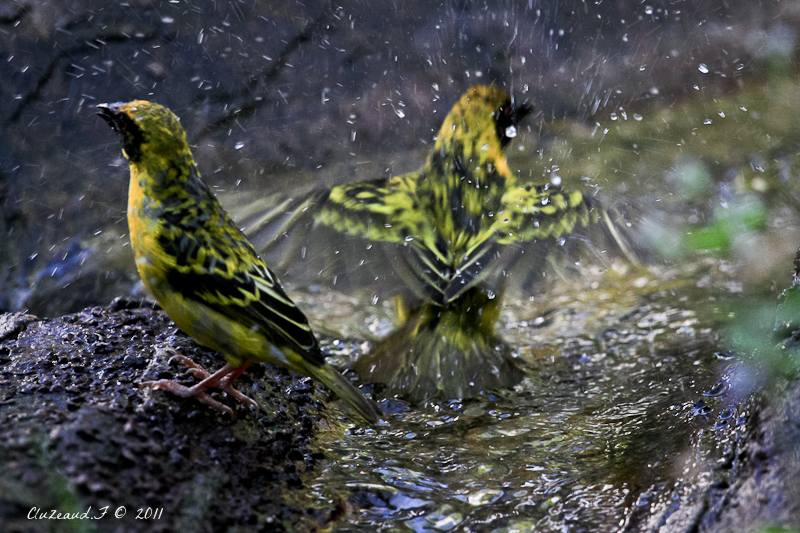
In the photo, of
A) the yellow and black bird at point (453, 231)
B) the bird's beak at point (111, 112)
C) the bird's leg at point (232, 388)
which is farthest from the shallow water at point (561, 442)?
the bird's beak at point (111, 112)

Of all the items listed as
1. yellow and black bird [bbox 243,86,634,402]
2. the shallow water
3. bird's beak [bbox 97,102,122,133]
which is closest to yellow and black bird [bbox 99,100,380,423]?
bird's beak [bbox 97,102,122,133]

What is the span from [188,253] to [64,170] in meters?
4.13

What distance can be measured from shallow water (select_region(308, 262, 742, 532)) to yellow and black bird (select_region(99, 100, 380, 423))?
1.22 ft

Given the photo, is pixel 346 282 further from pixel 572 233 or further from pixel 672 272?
pixel 672 272

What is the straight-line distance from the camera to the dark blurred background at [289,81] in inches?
225

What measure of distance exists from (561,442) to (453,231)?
162cm

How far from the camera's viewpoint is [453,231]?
412 cm

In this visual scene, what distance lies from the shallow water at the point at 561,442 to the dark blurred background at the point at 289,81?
114 inches

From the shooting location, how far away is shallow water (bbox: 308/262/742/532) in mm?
2178

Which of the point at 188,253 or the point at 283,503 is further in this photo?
the point at 188,253

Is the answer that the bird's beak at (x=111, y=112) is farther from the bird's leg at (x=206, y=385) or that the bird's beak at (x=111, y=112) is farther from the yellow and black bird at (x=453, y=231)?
the yellow and black bird at (x=453, y=231)

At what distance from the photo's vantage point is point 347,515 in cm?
217

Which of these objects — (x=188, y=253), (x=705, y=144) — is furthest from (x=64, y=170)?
(x=705, y=144)

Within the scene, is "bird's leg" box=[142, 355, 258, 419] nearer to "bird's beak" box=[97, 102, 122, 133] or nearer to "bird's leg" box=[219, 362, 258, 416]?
"bird's leg" box=[219, 362, 258, 416]
